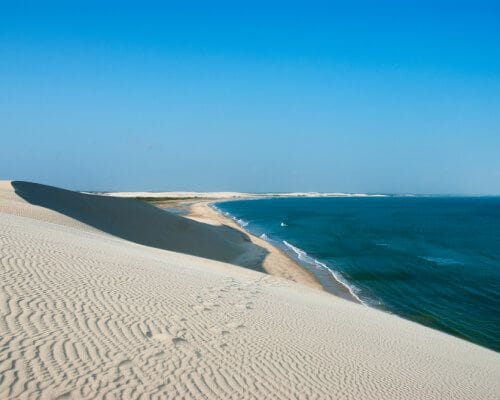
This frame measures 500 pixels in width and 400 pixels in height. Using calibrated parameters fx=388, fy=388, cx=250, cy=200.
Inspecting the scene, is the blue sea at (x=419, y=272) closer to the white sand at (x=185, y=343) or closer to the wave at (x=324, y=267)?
the wave at (x=324, y=267)

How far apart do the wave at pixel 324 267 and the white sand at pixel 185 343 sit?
9556mm

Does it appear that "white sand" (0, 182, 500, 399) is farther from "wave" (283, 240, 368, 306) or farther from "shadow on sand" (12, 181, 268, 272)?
"shadow on sand" (12, 181, 268, 272)

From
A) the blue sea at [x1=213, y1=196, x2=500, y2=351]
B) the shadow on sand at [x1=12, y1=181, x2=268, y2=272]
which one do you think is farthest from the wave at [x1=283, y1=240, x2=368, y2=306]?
the shadow on sand at [x1=12, y1=181, x2=268, y2=272]

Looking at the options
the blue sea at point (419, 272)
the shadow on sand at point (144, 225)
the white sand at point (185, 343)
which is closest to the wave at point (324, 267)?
the blue sea at point (419, 272)

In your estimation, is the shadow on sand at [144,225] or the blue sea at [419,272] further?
the shadow on sand at [144,225]

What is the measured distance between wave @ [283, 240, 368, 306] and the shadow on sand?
3.53 meters

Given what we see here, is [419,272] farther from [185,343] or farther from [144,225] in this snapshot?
[185,343]

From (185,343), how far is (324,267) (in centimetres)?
2343

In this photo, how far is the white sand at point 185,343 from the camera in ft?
16.7

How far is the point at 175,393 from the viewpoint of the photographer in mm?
4992

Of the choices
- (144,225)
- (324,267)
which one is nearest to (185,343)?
(324,267)

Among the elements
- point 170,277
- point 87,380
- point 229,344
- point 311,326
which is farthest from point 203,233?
point 87,380

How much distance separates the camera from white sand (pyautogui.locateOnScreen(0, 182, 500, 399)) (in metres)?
5.10

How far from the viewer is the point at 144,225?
31.8 m
